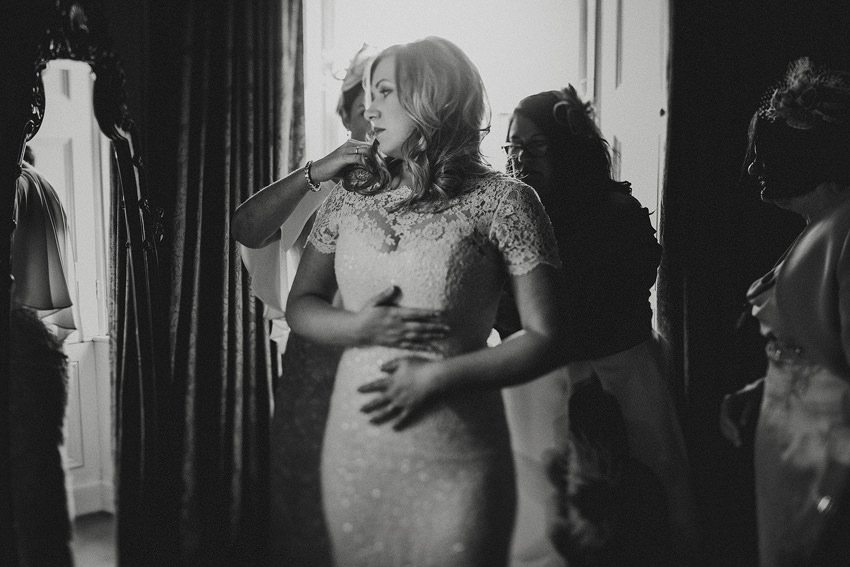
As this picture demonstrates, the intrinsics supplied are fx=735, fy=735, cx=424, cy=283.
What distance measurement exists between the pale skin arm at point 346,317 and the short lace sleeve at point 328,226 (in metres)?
0.02

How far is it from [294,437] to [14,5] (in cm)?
128

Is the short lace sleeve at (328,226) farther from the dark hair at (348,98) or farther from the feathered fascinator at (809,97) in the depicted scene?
the feathered fascinator at (809,97)

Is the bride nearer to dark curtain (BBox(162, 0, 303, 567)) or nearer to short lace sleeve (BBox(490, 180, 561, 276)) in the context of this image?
short lace sleeve (BBox(490, 180, 561, 276))

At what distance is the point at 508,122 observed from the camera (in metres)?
2.10

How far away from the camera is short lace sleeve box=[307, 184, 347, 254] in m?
1.91

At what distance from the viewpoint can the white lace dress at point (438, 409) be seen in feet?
5.78

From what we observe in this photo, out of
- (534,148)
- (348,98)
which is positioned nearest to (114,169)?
(348,98)

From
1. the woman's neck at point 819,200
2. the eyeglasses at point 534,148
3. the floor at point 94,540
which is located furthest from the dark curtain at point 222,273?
the woman's neck at point 819,200

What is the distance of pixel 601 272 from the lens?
80.5 inches

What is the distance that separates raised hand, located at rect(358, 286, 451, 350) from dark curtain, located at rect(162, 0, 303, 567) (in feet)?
1.80

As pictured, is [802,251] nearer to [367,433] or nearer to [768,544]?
[768,544]

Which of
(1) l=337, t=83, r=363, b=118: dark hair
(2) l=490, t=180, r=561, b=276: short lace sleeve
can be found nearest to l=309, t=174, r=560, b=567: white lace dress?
(2) l=490, t=180, r=561, b=276: short lace sleeve

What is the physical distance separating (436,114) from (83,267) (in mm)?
990

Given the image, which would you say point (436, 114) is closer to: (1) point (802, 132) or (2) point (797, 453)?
(1) point (802, 132)
